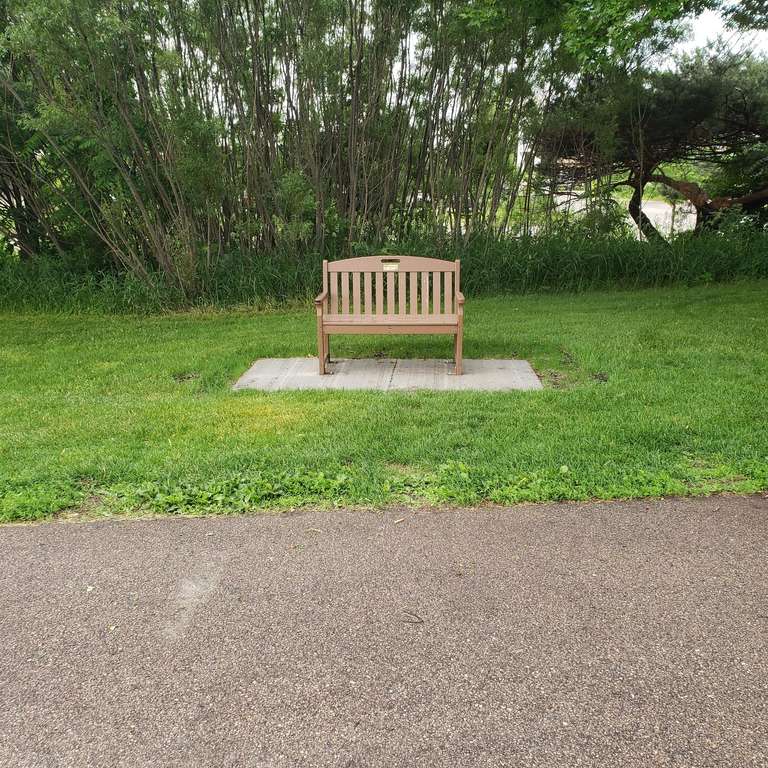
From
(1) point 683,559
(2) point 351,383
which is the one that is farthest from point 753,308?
(1) point 683,559

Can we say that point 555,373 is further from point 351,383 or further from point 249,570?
point 249,570

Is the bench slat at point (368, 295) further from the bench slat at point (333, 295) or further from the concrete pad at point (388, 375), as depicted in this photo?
the concrete pad at point (388, 375)

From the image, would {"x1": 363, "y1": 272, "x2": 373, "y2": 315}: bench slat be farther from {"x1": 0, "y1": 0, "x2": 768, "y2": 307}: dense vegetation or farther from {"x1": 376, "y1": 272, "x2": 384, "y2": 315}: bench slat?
{"x1": 0, "y1": 0, "x2": 768, "y2": 307}: dense vegetation

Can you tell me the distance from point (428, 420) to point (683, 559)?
1543 millimetres

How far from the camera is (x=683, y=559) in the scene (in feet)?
7.72

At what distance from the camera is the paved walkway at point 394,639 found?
5.27 feet

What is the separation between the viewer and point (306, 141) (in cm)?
704

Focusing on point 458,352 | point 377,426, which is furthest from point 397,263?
point 377,426

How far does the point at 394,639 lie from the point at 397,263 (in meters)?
Answer: 3.22

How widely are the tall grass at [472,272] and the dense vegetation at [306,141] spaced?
0.02m

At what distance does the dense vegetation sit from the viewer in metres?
6.31

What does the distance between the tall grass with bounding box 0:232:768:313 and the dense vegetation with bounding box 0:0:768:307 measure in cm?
2

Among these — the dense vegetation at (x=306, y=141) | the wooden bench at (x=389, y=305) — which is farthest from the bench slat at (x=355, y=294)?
the dense vegetation at (x=306, y=141)

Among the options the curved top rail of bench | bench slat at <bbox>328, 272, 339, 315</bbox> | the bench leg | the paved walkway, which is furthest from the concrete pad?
the paved walkway
